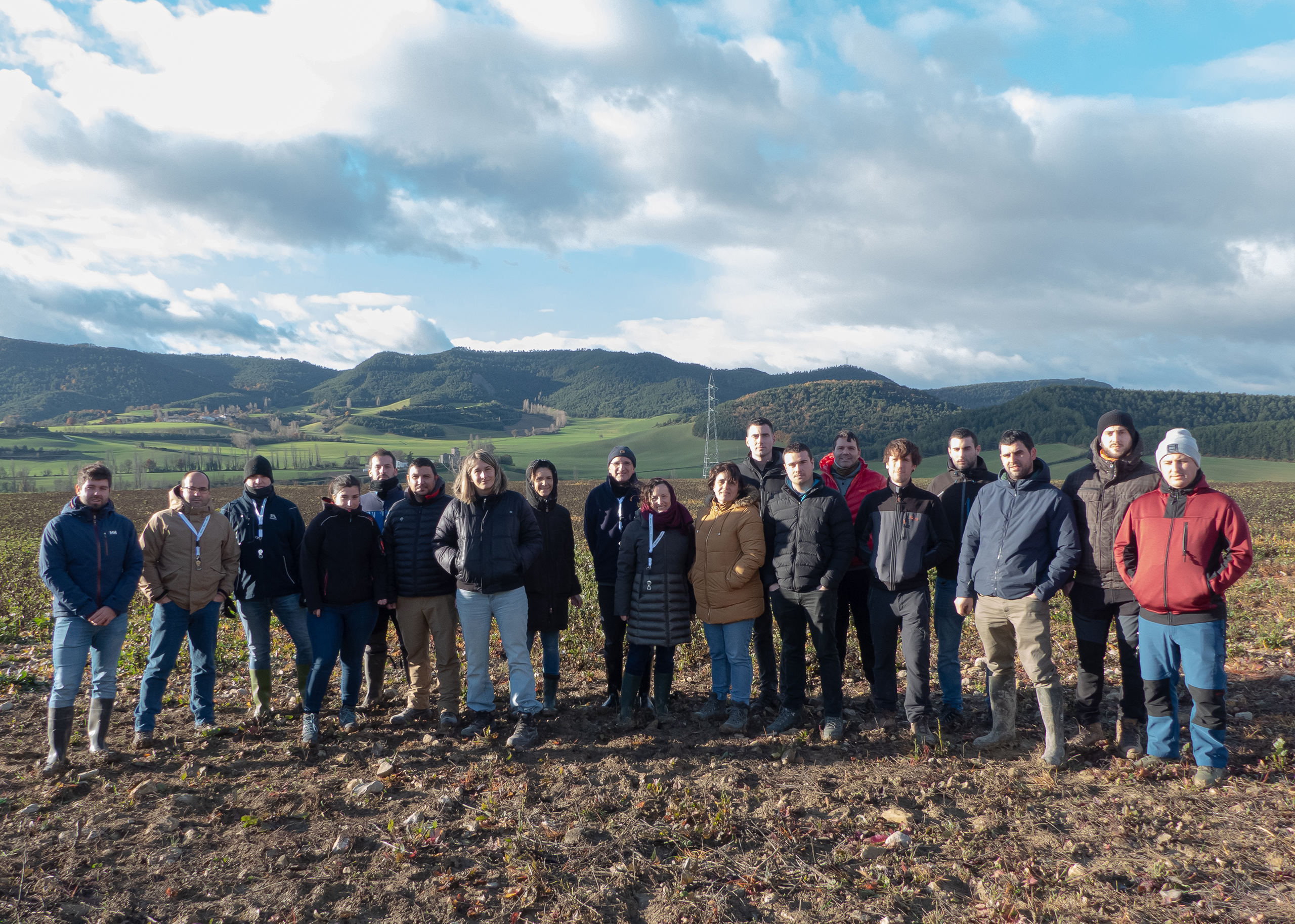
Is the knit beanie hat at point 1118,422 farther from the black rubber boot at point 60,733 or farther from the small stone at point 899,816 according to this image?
the black rubber boot at point 60,733

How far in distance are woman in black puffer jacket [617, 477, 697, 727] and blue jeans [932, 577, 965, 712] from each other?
87.0 inches

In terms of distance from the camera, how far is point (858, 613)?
6.29 m

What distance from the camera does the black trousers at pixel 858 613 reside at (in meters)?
6.04

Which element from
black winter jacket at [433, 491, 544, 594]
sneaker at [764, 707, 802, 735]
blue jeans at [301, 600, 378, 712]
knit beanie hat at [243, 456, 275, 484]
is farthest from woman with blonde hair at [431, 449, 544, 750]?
sneaker at [764, 707, 802, 735]

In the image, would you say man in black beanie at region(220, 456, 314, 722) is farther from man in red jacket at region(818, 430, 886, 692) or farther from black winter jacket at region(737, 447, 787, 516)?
man in red jacket at region(818, 430, 886, 692)

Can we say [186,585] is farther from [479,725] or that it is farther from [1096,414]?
[1096,414]

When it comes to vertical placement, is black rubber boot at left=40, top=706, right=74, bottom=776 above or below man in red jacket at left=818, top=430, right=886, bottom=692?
below

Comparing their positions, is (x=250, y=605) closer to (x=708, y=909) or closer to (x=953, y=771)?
(x=708, y=909)

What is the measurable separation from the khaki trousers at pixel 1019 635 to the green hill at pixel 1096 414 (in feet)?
330

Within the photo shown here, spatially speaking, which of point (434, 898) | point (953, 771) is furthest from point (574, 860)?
point (953, 771)

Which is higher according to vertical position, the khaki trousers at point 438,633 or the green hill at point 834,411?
the green hill at point 834,411

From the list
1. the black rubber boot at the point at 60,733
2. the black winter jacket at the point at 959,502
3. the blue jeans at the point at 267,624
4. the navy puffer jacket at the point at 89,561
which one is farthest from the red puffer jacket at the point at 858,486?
the black rubber boot at the point at 60,733

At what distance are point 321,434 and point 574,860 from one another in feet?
494

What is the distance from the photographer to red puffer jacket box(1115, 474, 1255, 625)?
15.0ft
